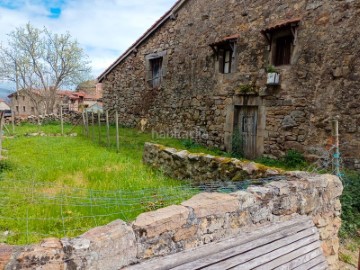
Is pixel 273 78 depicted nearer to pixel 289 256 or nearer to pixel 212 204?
pixel 289 256

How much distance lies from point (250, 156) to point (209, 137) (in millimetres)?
1873

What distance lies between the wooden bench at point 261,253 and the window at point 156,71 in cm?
1033

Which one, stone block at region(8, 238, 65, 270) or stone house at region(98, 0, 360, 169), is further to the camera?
stone house at region(98, 0, 360, 169)

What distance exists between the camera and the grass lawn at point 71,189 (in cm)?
343

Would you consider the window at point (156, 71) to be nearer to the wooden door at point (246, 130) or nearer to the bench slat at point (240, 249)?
the wooden door at point (246, 130)

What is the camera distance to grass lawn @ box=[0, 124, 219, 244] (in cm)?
343

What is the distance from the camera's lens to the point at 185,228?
2.12 metres

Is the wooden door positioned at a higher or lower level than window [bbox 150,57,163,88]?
lower

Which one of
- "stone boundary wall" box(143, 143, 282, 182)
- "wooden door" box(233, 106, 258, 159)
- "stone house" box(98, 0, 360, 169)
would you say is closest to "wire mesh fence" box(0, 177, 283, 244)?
"stone boundary wall" box(143, 143, 282, 182)

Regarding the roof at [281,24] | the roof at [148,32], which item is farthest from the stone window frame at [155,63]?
the roof at [281,24]

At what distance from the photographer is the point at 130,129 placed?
1395cm

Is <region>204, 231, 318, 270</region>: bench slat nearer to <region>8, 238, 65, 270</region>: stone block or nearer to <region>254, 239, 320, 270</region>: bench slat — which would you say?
<region>254, 239, 320, 270</region>: bench slat

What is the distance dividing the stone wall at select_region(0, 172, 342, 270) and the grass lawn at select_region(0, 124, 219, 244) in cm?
103

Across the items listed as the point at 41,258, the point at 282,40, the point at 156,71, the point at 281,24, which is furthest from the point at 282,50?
the point at 41,258
